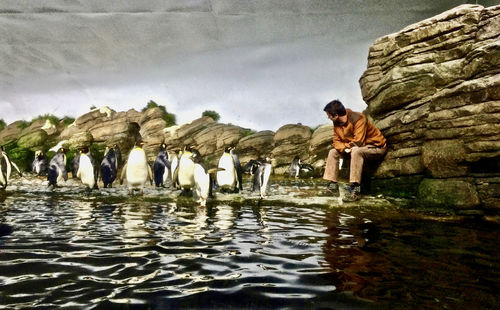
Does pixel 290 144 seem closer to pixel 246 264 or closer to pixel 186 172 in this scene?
pixel 186 172

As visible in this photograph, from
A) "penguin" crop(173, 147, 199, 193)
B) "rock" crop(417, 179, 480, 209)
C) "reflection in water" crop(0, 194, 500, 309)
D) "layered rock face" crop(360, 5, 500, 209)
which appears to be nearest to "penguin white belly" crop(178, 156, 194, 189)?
"penguin" crop(173, 147, 199, 193)

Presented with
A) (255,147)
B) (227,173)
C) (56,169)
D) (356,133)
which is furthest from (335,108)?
(255,147)

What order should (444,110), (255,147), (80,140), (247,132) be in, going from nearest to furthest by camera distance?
(444,110)
(255,147)
(80,140)
(247,132)

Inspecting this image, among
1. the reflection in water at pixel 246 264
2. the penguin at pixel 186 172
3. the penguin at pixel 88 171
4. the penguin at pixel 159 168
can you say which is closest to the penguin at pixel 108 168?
the penguin at pixel 88 171

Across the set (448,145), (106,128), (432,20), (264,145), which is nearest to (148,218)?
(448,145)

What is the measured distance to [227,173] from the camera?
9.39m

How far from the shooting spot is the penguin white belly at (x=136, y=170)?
374 inches

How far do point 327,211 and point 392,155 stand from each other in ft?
6.05

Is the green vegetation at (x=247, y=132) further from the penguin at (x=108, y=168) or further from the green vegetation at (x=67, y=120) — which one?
the green vegetation at (x=67, y=120)

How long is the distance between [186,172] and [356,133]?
176 inches

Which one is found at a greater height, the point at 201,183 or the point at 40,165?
the point at 40,165

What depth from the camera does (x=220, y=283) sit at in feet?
6.80

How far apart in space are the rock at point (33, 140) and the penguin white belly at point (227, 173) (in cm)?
2187

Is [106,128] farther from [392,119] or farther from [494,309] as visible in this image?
[494,309]
